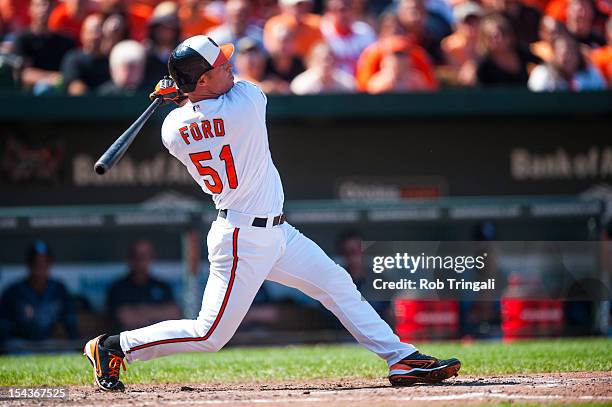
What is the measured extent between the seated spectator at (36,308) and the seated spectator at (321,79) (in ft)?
9.15

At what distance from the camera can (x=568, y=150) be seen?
9.47 metres

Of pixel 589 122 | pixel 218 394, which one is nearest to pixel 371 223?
pixel 589 122

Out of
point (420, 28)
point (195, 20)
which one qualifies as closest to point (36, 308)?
point (195, 20)

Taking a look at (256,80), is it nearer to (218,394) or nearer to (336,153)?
(336,153)

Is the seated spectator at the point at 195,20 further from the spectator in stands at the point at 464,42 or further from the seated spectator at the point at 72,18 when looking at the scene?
the spectator in stands at the point at 464,42

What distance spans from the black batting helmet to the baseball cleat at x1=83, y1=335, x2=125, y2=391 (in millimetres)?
1381

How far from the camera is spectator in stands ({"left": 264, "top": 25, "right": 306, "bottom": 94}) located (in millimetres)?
9742

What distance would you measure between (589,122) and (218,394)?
5.62 meters

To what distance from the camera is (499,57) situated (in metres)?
9.95

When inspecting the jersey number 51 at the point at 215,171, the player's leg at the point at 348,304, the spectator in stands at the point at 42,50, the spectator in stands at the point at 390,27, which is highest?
the spectator in stands at the point at 390,27

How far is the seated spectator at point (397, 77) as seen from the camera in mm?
9383

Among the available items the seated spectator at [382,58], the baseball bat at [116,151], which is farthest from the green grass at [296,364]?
the seated spectator at [382,58]

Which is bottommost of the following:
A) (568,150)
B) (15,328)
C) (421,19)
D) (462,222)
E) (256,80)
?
(15,328)

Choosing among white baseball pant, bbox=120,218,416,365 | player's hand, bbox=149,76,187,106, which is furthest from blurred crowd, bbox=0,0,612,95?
white baseball pant, bbox=120,218,416,365
